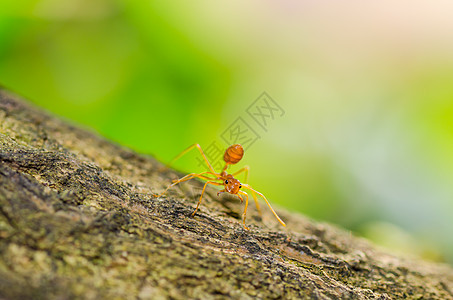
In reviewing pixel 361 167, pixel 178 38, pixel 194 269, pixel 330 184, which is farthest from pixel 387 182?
pixel 194 269

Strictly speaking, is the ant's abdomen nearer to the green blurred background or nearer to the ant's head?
the ant's head

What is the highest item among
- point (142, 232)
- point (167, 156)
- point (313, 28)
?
point (313, 28)

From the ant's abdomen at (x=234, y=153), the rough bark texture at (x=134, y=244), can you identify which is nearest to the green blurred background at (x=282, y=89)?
the ant's abdomen at (x=234, y=153)

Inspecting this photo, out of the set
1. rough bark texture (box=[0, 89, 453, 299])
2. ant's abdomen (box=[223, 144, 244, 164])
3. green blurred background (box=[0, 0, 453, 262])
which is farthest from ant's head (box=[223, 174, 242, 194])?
green blurred background (box=[0, 0, 453, 262])

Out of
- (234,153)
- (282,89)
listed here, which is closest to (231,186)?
(234,153)

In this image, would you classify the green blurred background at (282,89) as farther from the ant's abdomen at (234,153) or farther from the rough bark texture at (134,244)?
the rough bark texture at (134,244)

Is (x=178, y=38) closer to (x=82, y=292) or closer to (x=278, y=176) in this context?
(x=278, y=176)

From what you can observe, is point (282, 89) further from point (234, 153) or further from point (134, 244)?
point (134, 244)
